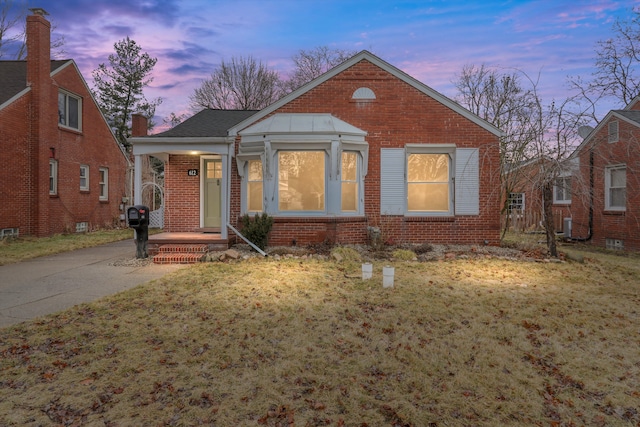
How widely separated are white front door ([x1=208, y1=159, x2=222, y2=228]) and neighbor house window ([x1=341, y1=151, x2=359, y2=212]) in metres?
4.12

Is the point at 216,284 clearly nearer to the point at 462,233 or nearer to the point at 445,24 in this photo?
the point at 462,233

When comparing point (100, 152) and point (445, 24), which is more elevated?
point (445, 24)

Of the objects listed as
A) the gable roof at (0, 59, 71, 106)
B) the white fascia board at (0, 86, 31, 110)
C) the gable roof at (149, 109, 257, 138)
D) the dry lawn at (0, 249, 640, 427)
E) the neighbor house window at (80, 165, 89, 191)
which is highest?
the gable roof at (0, 59, 71, 106)

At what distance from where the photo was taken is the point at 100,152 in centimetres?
1906

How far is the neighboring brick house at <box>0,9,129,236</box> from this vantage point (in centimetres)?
1388

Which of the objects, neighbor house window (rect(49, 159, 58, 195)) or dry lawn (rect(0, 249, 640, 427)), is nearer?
dry lawn (rect(0, 249, 640, 427))

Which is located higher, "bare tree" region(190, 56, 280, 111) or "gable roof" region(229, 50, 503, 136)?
"bare tree" region(190, 56, 280, 111)

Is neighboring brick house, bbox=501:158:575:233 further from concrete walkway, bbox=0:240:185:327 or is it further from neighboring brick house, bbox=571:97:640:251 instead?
concrete walkway, bbox=0:240:185:327

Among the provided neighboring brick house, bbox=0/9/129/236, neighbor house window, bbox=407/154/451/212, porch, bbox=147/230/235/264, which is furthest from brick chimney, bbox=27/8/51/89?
neighbor house window, bbox=407/154/451/212

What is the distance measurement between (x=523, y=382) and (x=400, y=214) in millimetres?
7964

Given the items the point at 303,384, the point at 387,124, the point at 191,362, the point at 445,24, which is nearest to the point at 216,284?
the point at 191,362

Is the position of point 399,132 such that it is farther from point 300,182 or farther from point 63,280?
point 63,280

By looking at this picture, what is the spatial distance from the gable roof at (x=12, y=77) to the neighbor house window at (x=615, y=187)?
21.7 m

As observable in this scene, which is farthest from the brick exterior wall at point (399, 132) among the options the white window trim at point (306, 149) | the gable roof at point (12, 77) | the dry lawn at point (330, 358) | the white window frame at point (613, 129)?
the gable roof at point (12, 77)
